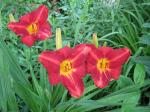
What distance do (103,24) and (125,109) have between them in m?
1.26

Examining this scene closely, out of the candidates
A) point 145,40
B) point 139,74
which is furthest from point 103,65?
point 145,40

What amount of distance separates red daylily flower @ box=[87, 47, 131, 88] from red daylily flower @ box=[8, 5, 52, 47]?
0.26 meters

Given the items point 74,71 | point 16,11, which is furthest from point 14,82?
point 16,11

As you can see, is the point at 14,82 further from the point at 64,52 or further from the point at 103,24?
the point at 103,24

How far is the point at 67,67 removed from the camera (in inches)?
52.6

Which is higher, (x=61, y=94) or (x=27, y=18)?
(x=27, y=18)

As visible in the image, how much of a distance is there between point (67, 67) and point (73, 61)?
0.03 metres

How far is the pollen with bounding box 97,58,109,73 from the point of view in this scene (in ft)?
4.59

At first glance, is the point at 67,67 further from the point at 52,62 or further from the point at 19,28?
the point at 19,28

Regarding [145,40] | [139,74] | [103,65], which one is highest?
[103,65]

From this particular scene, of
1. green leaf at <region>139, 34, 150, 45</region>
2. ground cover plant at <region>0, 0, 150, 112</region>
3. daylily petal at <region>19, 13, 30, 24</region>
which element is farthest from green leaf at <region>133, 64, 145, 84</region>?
daylily petal at <region>19, 13, 30, 24</region>

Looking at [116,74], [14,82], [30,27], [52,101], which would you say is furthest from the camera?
[52,101]

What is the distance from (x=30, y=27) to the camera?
5.11 feet

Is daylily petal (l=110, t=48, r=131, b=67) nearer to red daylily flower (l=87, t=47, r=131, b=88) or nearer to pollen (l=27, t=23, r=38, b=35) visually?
red daylily flower (l=87, t=47, r=131, b=88)
